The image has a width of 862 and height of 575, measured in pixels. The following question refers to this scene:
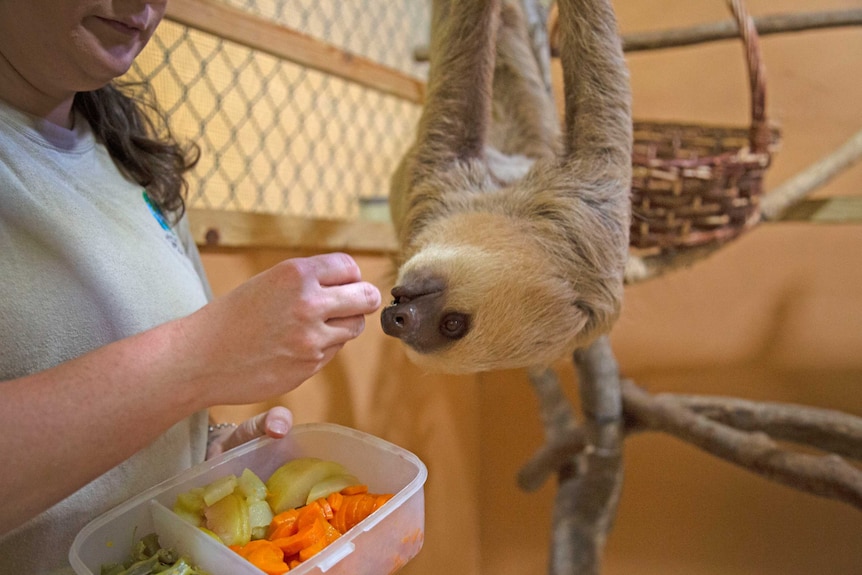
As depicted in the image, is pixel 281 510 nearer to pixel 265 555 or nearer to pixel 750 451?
pixel 265 555

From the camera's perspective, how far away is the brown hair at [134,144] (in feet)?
3.11

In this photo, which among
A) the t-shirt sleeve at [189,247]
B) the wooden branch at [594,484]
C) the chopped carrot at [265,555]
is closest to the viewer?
the chopped carrot at [265,555]

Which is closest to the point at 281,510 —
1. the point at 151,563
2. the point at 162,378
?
the point at 151,563

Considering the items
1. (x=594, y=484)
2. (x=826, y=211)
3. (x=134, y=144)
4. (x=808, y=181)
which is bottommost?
(x=594, y=484)

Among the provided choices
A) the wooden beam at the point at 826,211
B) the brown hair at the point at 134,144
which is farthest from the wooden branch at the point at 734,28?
the brown hair at the point at 134,144

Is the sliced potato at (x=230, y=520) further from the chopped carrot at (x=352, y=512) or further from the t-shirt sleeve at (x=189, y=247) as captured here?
the t-shirt sleeve at (x=189, y=247)

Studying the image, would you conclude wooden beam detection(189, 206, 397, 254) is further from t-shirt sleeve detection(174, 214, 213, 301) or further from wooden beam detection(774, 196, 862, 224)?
wooden beam detection(774, 196, 862, 224)

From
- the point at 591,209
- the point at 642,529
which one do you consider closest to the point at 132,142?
the point at 591,209

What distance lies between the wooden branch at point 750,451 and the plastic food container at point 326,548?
4.40 ft

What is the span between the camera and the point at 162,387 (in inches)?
22.1

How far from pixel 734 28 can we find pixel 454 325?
4.80 feet

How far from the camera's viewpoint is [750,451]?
5.55 ft

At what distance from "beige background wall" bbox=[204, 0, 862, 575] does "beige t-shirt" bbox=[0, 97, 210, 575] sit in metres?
1.03

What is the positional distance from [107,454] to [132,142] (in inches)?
25.7
